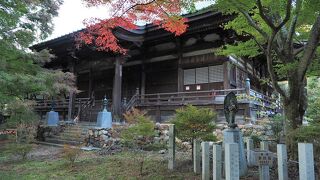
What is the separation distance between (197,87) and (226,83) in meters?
2.12

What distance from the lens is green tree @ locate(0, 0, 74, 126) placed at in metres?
9.69

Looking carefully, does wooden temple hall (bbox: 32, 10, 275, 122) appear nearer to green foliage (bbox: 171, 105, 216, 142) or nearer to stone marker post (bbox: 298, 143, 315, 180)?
green foliage (bbox: 171, 105, 216, 142)

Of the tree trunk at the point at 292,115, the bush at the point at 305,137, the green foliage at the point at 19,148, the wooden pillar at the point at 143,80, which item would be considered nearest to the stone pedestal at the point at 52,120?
the wooden pillar at the point at 143,80

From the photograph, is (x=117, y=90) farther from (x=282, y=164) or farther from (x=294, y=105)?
(x=282, y=164)

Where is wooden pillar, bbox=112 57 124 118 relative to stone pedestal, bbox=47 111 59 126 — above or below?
above

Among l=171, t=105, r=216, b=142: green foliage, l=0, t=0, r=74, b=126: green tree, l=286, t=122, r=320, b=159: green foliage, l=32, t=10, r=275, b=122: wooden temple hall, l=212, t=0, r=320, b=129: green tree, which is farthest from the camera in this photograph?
l=32, t=10, r=275, b=122: wooden temple hall

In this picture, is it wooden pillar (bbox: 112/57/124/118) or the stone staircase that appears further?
wooden pillar (bbox: 112/57/124/118)

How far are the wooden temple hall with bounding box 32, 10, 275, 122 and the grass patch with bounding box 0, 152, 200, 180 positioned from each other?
6.42m

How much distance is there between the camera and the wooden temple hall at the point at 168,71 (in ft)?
47.4

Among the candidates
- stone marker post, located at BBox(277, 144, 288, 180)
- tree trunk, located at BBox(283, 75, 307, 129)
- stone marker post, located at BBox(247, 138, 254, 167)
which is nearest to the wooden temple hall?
stone marker post, located at BBox(247, 138, 254, 167)

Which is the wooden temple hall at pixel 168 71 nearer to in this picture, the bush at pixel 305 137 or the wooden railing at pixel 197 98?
the wooden railing at pixel 197 98

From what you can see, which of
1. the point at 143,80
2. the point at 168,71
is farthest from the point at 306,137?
the point at 143,80

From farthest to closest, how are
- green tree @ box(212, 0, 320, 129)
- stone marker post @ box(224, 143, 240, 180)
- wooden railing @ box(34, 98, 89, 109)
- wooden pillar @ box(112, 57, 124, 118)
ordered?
wooden railing @ box(34, 98, 89, 109) < wooden pillar @ box(112, 57, 124, 118) < green tree @ box(212, 0, 320, 129) < stone marker post @ box(224, 143, 240, 180)

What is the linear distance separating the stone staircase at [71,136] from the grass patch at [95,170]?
461 cm
